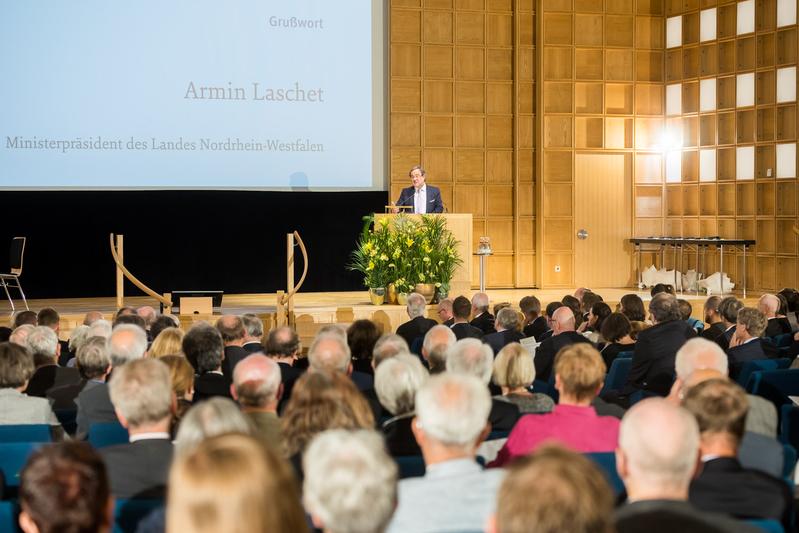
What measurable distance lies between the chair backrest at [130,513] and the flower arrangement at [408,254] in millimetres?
8103

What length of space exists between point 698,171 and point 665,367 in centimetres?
910

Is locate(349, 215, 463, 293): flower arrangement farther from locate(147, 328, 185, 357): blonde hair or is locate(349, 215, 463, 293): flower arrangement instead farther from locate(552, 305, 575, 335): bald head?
locate(147, 328, 185, 357): blonde hair

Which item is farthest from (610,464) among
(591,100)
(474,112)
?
(591,100)

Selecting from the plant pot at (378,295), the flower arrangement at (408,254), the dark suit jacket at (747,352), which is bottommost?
the dark suit jacket at (747,352)

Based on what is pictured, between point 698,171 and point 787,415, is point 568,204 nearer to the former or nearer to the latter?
point 698,171

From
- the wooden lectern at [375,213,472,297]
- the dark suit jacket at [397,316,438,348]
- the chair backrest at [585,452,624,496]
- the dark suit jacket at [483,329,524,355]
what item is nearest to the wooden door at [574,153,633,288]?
the wooden lectern at [375,213,472,297]

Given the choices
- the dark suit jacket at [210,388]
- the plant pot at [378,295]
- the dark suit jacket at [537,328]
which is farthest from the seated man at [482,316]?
the dark suit jacket at [210,388]

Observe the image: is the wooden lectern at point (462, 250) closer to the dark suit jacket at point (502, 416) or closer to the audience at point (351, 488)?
the dark suit jacket at point (502, 416)

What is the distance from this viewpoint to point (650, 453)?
2.38 meters

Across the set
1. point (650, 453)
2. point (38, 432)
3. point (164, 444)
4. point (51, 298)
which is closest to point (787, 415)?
point (650, 453)

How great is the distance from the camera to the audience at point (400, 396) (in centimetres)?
370

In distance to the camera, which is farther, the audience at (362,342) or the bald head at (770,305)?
the bald head at (770,305)

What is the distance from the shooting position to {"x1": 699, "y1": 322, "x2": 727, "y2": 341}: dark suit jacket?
6.79m

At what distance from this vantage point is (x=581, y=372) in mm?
3770
